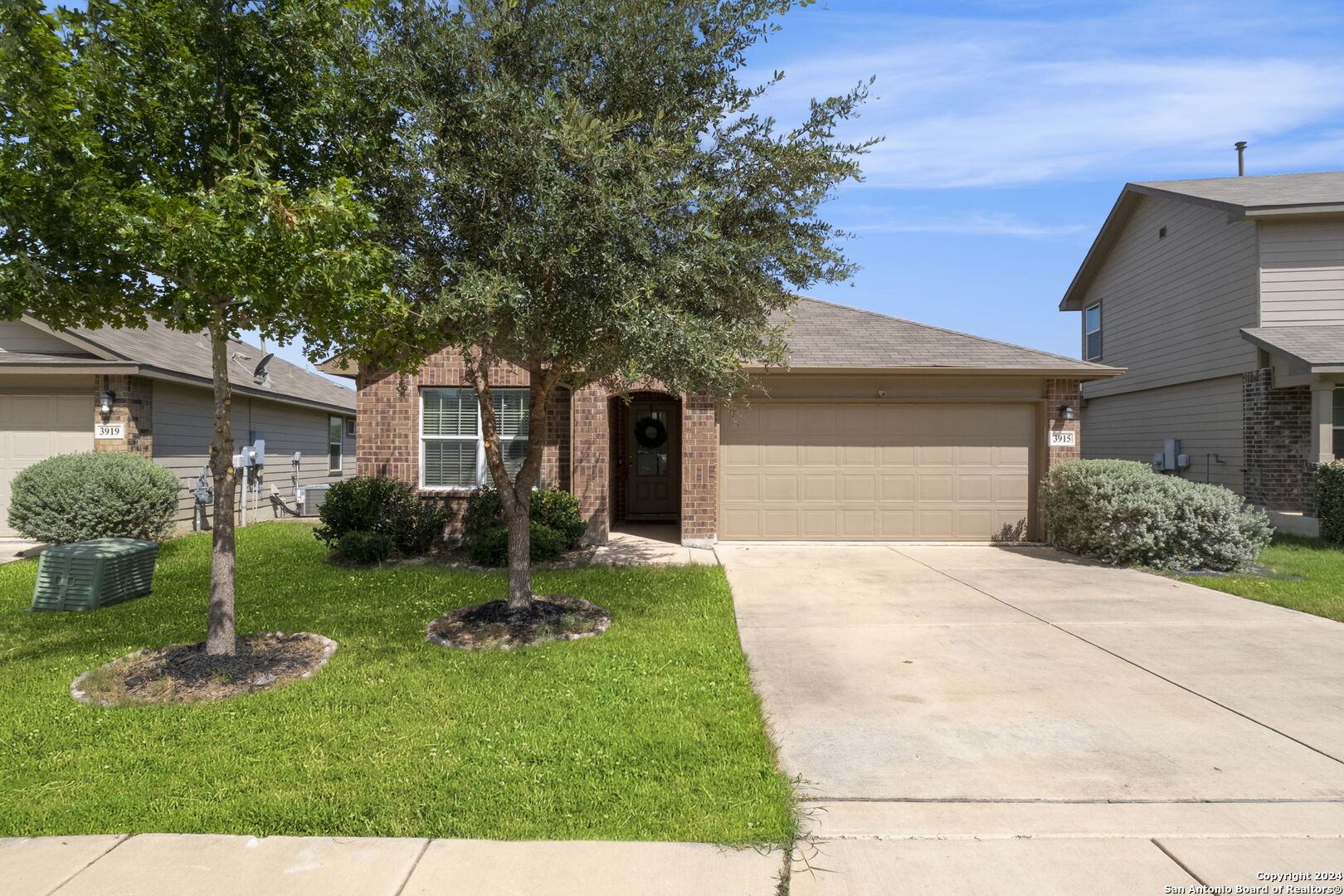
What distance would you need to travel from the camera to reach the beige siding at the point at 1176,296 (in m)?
13.0

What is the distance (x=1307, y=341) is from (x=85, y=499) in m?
18.1

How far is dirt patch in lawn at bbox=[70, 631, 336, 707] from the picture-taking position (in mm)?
4977

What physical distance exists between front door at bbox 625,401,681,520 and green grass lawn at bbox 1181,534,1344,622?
8.65 m

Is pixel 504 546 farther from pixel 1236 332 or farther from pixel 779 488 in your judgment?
pixel 1236 332

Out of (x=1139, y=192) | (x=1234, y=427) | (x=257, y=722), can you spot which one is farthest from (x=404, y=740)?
(x=1139, y=192)

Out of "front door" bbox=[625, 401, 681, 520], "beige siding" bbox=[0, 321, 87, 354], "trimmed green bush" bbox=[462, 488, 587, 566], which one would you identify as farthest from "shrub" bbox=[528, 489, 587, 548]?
"beige siding" bbox=[0, 321, 87, 354]

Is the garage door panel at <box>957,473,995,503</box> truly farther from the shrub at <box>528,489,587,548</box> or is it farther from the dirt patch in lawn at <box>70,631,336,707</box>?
the dirt patch in lawn at <box>70,631,336,707</box>

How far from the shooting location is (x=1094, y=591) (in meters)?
8.29

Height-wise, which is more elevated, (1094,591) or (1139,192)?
(1139,192)

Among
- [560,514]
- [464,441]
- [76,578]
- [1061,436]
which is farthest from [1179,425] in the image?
[76,578]

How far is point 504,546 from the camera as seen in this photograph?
9805 mm

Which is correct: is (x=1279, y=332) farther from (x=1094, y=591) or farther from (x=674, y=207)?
(x=674, y=207)

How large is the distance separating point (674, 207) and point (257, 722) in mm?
4307

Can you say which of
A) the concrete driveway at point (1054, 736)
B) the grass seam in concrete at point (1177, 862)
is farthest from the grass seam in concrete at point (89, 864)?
the grass seam in concrete at point (1177, 862)
